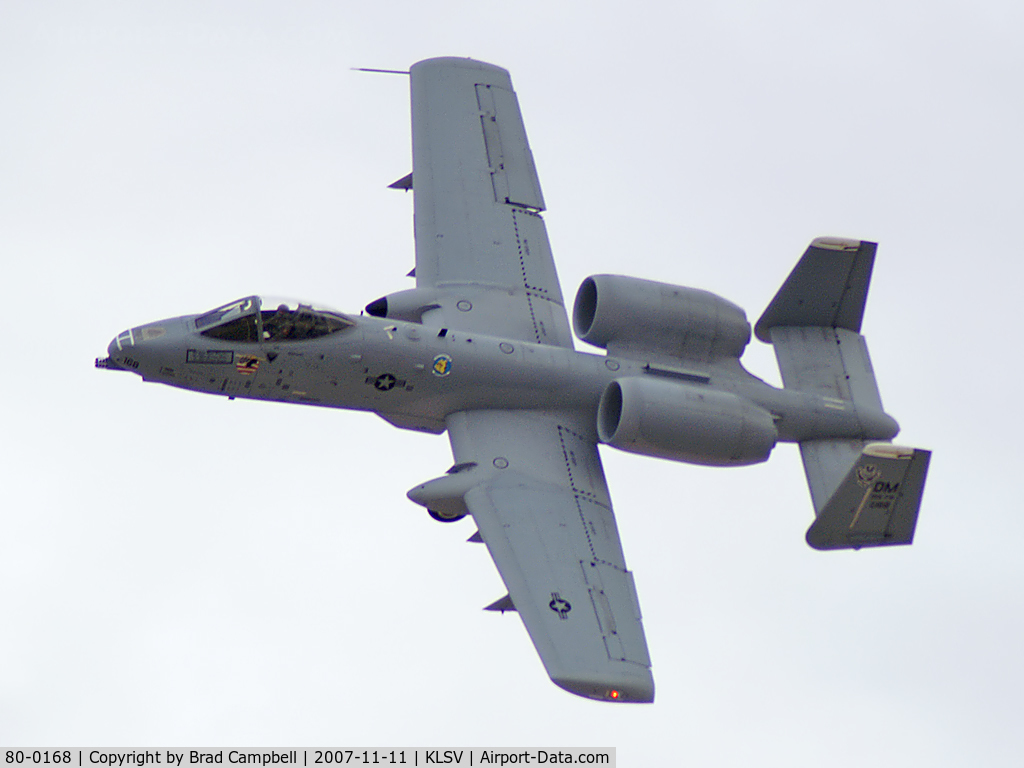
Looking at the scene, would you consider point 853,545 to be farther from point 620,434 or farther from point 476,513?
point 476,513

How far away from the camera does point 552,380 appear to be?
1141 inches

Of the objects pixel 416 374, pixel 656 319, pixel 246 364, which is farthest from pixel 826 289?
pixel 246 364

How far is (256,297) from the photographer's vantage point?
90.2 ft

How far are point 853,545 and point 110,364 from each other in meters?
12.9

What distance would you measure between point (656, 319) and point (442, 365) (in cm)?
416

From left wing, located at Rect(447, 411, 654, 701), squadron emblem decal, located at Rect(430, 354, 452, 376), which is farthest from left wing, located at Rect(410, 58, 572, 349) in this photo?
left wing, located at Rect(447, 411, 654, 701)

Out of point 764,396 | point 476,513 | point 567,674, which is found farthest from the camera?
point 764,396

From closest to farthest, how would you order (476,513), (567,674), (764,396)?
(567,674) < (476,513) < (764,396)

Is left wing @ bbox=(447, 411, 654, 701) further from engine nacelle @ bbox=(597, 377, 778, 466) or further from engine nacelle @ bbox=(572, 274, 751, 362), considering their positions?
engine nacelle @ bbox=(572, 274, 751, 362)

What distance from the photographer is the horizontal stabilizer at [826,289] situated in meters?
30.5

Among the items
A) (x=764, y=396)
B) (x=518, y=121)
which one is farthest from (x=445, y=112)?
(x=764, y=396)

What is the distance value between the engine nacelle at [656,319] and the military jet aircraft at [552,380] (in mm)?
37

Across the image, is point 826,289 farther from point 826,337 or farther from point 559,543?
point 559,543

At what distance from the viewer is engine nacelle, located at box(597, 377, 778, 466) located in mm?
27969
